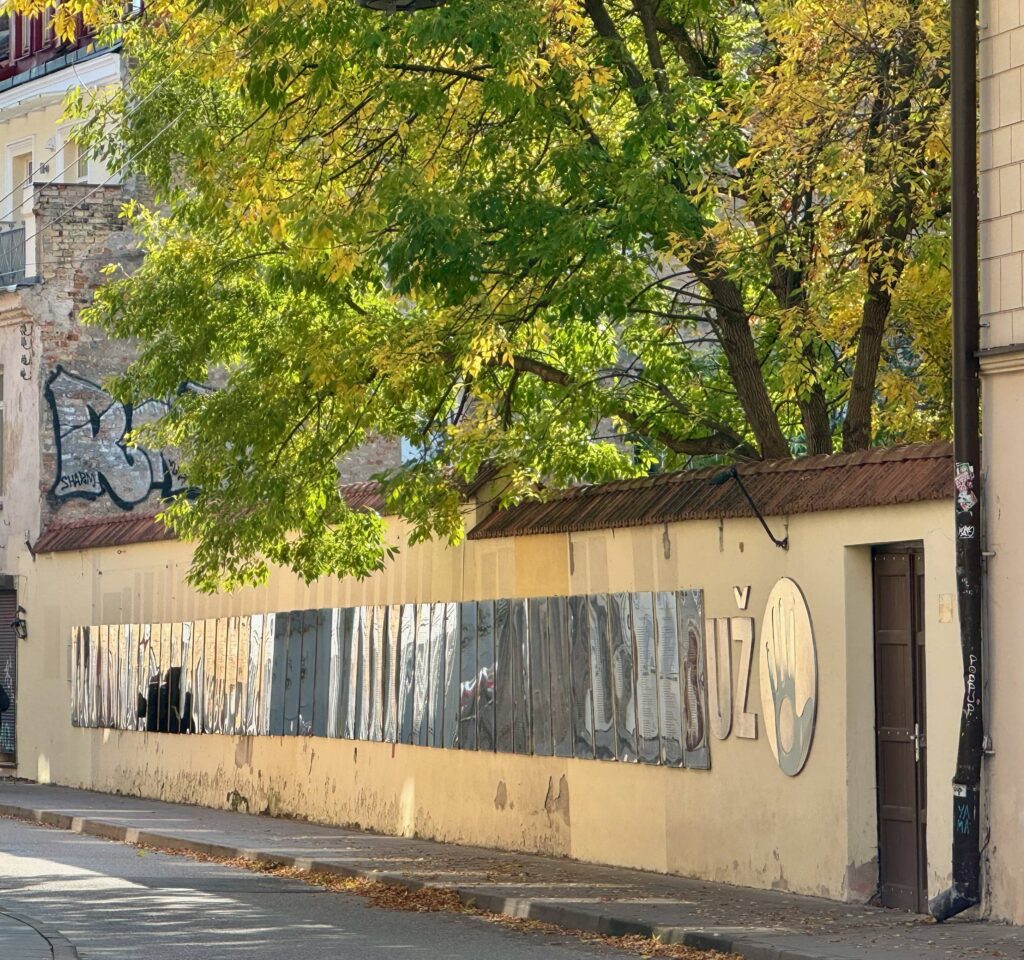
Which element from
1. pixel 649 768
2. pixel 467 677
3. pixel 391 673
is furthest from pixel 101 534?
pixel 649 768

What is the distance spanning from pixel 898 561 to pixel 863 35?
3894 millimetres

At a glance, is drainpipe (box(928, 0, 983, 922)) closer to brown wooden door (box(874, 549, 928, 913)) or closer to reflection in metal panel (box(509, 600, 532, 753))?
brown wooden door (box(874, 549, 928, 913))

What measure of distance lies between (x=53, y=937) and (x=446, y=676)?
7435 millimetres

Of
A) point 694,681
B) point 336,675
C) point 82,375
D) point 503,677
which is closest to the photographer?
point 694,681

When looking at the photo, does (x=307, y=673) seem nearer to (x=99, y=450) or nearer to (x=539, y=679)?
(x=539, y=679)

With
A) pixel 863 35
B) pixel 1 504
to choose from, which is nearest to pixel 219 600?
pixel 1 504

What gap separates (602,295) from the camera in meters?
15.5

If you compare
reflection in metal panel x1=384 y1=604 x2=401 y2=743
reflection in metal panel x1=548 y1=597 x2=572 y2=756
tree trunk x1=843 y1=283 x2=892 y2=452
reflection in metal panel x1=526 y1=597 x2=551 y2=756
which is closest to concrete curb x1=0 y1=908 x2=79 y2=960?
reflection in metal panel x1=548 y1=597 x2=572 y2=756

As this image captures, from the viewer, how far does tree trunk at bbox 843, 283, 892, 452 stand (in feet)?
56.3

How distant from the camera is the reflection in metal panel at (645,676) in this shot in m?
16.3

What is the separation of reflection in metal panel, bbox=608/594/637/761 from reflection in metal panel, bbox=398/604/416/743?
3709 millimetres

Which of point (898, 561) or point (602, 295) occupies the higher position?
point (602, 295)

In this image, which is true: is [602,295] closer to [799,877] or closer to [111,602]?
[799,877]

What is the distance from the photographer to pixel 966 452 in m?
12.9
